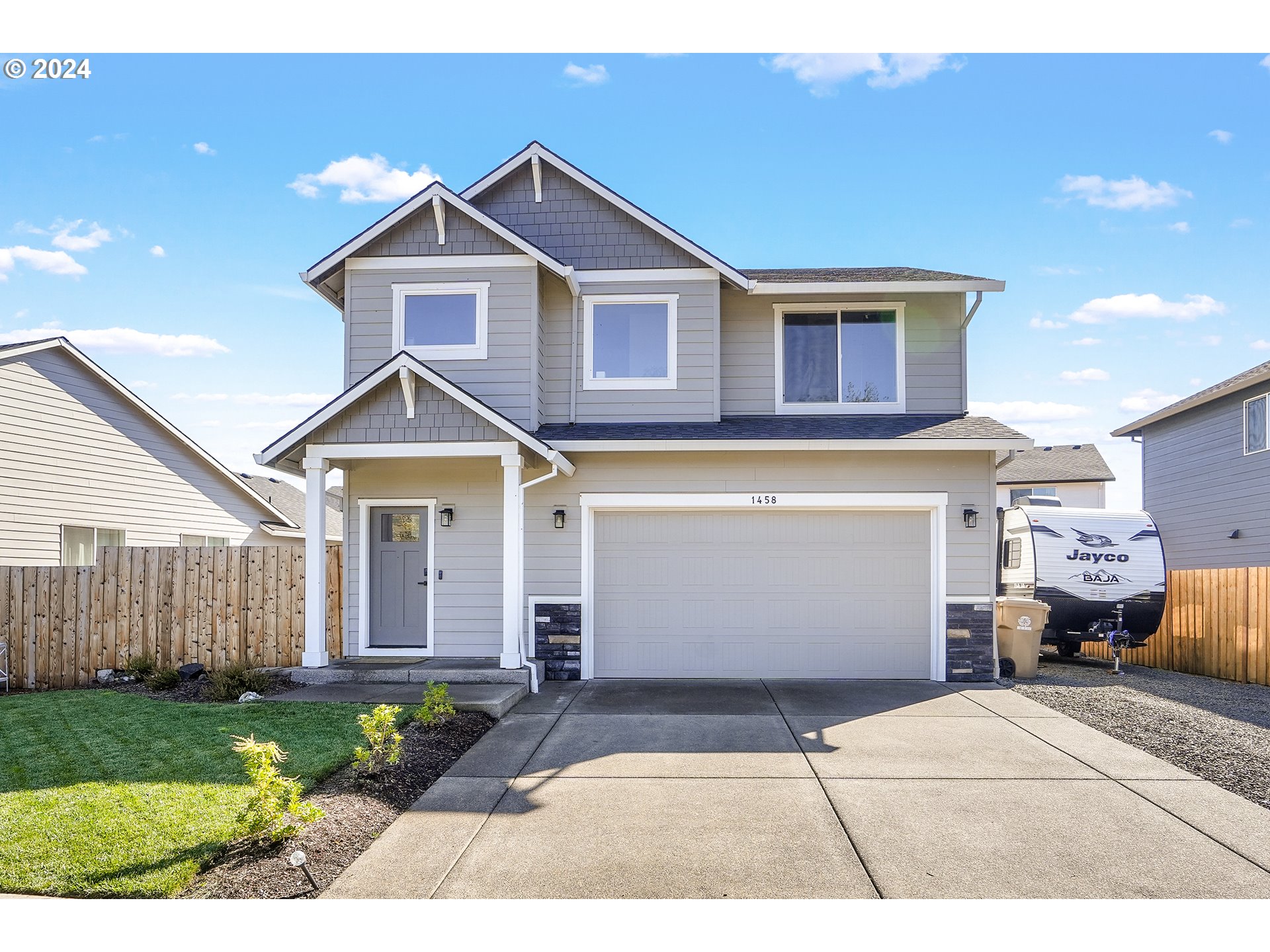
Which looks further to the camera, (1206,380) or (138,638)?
(1206,380)

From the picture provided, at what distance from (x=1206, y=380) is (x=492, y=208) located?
16099 millimetres

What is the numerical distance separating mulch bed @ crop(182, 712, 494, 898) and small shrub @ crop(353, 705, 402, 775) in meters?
0.08

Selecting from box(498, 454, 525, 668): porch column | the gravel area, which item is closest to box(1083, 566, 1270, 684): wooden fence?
the gravel area

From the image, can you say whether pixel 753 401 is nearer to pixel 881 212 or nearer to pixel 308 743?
pixel 881 212

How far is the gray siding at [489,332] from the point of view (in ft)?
36.4

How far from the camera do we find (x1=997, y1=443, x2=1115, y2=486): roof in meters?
29.0

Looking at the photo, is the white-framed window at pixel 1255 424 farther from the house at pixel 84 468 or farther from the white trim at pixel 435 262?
the house at pixel 84 468

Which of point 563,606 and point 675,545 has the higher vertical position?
point 675,545

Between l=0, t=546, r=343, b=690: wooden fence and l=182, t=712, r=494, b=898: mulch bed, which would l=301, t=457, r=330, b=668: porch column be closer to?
l=0, t=546, r=343, b=690: wooden fence

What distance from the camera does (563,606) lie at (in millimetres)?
10844

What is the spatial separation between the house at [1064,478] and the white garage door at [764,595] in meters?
19.6


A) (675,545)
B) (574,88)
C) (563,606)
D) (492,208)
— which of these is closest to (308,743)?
(563,606)

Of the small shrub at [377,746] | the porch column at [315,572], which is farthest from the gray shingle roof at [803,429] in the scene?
the small shrub at [377,746]
